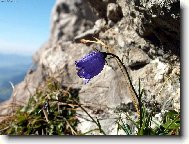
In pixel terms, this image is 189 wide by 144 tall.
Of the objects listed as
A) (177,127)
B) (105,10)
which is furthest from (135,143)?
(105,10)

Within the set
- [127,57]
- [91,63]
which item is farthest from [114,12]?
[91,63]

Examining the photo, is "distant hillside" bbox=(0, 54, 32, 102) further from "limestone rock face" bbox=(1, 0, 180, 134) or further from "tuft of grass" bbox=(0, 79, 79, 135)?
"limestone rock face" bbox=(1, 0, 180, 134)

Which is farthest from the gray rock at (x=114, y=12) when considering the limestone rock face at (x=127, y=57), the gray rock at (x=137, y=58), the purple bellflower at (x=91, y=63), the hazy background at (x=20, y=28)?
the purple bellflower at (x=91, y=63)

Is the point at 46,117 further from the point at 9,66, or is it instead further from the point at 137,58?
the point at 137,58

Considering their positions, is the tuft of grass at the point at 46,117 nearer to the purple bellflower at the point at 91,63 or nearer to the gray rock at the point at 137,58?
the gray rock at the point at 137,58

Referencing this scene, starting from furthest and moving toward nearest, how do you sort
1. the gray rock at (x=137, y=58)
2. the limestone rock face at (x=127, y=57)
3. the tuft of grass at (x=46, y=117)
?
1. the tuft of grass at (x=46, y=117)
2. the gray rock at (x=137, y=58)
3. the limestone rock face at (x=127, y=57)

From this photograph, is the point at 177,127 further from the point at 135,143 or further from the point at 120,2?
the point at 120,2
